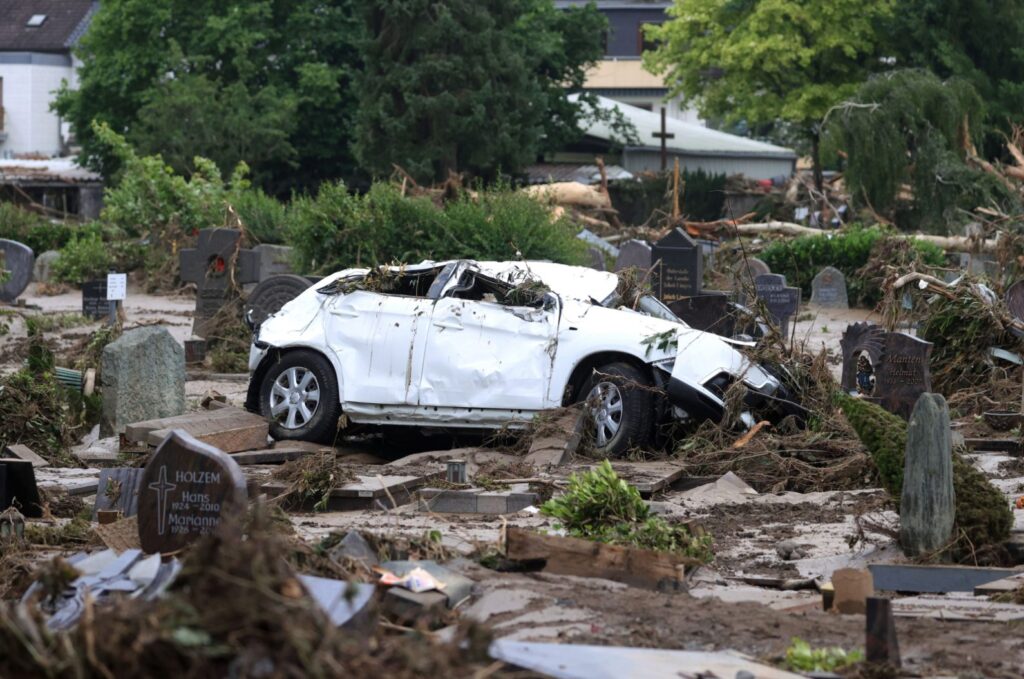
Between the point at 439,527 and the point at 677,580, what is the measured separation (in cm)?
211

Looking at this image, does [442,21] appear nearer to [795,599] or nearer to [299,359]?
[299,359]

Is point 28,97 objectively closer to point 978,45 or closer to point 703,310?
point 978,45

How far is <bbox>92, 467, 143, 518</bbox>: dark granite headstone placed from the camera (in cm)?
982

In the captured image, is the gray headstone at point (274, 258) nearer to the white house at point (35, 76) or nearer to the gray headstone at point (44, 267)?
the gray headstone at point (44, 267)

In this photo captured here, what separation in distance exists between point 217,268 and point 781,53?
100 ft

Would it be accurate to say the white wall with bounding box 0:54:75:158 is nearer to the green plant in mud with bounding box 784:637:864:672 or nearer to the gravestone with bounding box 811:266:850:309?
the gravestone with bounding box 811:266:850:309

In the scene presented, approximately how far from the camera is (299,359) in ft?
45.9

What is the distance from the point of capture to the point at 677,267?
19562 mm

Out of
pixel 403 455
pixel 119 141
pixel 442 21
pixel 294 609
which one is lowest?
pixel 403 455

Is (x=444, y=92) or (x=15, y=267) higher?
(x=444, y=92)

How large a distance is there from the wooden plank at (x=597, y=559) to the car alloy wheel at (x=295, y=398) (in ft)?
19.7

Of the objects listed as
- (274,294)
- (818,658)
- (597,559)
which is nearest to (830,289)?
(274,294)

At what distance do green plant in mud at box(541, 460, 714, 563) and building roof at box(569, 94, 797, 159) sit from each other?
43903 millimetres

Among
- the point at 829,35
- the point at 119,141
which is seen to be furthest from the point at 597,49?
the point at 119,141
